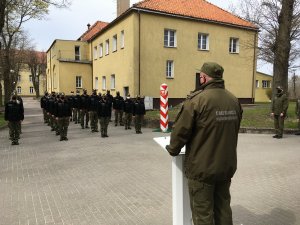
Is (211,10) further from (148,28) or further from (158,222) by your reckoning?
(158,222)

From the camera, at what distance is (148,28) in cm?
2592

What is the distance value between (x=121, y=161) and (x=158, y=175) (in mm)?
1942

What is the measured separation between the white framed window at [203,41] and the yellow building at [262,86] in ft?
59.5

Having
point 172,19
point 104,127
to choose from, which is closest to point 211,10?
point 172,19

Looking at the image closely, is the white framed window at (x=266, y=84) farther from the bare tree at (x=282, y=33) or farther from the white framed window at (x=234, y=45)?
the bare tree at (x=282, y=33)

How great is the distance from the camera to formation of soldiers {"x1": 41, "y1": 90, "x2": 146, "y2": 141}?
13.6 meters

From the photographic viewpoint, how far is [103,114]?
1460cm

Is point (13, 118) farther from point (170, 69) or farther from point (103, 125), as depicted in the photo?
point (170, 69)

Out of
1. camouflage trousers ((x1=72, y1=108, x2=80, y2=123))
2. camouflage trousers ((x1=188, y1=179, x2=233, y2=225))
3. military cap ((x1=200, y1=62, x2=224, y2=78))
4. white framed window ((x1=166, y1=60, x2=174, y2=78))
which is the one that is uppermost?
white framed window ((x1=166, y1=60, x2=174, y2=78))

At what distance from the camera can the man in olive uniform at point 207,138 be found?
336 centimetres

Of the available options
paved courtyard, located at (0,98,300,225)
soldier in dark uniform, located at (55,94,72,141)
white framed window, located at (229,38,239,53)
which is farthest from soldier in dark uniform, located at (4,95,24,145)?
white framed window, located at (229,38,239,53)

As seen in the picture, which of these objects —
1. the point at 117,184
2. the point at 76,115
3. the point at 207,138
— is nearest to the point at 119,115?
the point at 76,115

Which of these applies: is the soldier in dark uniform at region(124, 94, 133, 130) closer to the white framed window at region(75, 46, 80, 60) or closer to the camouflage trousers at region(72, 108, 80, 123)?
the camouflage trousers at region(72, 108, 80, 123)

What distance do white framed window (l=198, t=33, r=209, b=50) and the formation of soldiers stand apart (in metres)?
12.9
